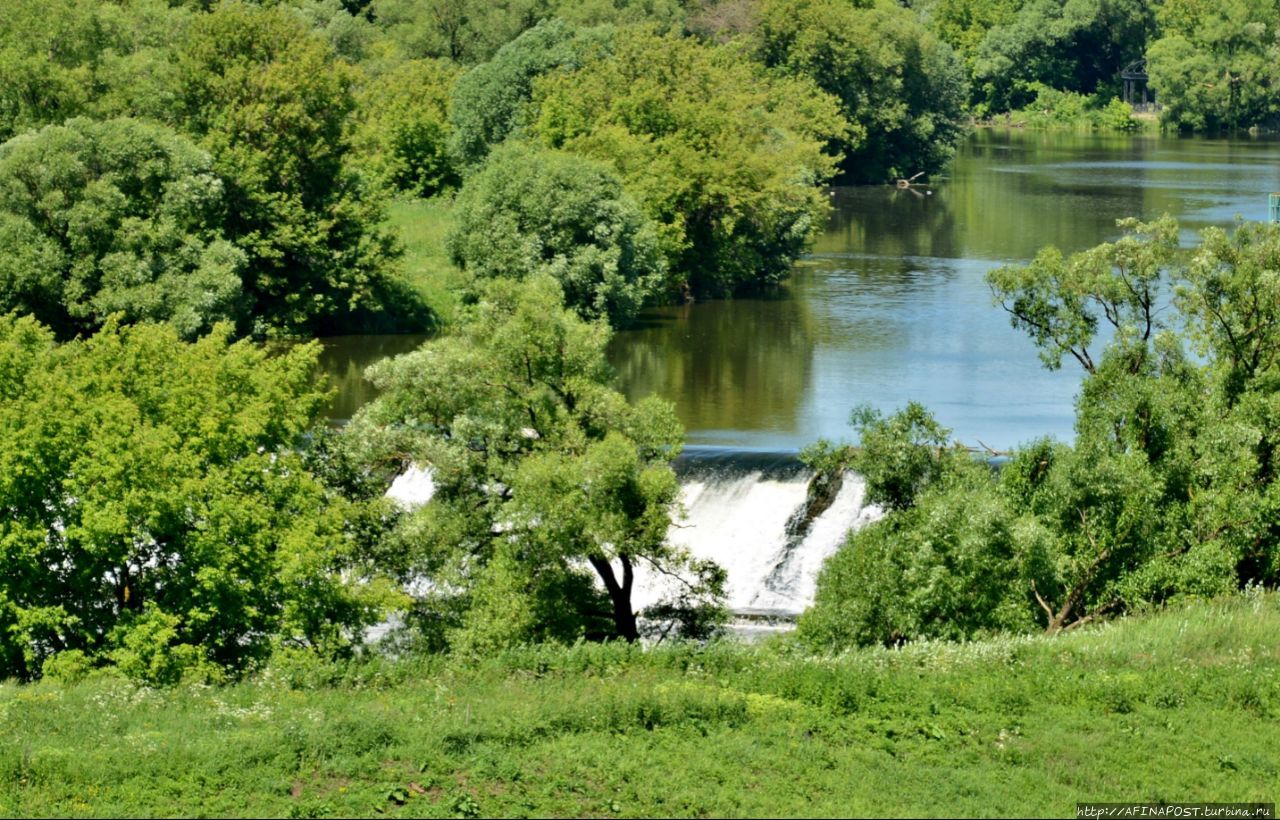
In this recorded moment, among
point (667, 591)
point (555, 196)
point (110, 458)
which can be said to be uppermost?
point (555, 196)

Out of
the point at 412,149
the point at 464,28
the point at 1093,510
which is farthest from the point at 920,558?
the point at 464,28

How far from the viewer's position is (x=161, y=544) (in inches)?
998

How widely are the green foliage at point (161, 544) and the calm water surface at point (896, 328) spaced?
50.3 feet

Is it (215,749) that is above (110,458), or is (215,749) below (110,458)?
below

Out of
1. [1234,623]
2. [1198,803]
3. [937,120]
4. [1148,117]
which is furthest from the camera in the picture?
[1148,117]

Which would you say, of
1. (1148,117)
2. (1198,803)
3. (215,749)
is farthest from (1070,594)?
(1148,117)

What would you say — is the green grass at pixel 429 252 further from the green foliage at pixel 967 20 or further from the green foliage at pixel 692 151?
the green foliage at pixel 967 20

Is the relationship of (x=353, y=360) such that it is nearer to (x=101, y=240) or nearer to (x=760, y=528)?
(x=101, y=240)

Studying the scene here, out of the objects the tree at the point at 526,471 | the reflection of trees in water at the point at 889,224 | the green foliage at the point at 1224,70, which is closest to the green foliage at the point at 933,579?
the tree at the point at 526,471

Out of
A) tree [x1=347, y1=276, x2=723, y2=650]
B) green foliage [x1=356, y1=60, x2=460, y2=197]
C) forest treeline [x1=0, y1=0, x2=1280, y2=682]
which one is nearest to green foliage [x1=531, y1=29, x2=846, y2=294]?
forest treeline [x1=0, y1=0, x2=1280, y2=682]

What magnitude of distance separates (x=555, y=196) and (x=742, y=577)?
A: 20.9 m

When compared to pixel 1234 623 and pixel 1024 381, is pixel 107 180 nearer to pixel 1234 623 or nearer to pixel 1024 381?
pixel 1024 381

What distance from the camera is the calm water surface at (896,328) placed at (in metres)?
42.6

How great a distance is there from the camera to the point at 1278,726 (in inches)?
812
